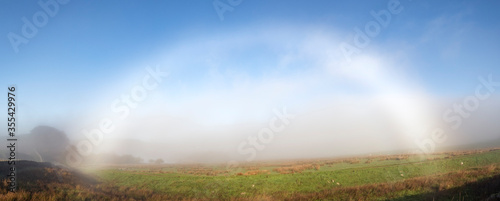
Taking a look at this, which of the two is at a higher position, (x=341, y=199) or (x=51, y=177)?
(x=51, y=177)

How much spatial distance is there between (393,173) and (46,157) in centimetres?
6055

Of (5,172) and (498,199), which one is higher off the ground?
(5,172)

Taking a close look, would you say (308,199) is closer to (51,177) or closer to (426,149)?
(51,177)

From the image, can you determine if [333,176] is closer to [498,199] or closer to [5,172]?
[498,199]

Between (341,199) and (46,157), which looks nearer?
(341,199)

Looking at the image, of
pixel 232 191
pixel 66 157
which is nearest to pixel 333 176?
pixel 232 191

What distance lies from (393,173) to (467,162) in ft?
41.6

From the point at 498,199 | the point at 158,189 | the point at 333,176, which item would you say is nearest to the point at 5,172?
the point at 158,189

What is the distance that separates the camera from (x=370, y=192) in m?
20.7

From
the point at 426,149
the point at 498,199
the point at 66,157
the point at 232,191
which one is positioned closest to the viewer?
the point at 498,199

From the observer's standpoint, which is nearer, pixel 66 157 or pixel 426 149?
pixel 66 157

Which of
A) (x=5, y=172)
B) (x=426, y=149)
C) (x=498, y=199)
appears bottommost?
(x=426, y=149)

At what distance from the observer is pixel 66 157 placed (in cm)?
4525

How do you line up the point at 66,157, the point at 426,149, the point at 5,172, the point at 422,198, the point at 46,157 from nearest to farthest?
1. the point at 422,198
2. the point at 5,172
3. the point at 46,157
4. the point at 66,157
5. the point at 426,149
